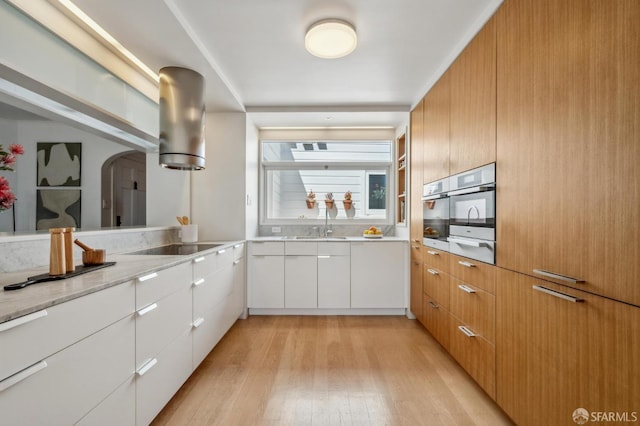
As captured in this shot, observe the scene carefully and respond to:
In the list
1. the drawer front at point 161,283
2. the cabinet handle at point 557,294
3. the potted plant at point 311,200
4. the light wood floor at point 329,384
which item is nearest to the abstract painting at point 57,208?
the drawer front at point 161,283

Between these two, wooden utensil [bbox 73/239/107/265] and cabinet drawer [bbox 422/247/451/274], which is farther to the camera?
cabinet drawer [bbox 422/247/451/274]

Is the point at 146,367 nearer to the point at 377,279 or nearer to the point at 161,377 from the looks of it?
the point at 161,377

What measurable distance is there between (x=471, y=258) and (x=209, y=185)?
273cm

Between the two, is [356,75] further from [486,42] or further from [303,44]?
[486,42]

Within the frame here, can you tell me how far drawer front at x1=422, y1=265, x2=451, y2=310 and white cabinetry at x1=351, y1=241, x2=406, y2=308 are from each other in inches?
19.2

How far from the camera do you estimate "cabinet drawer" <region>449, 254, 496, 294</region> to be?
1.71 m

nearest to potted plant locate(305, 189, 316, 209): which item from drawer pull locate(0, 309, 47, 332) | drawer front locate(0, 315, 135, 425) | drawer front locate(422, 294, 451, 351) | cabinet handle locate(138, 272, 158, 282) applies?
drawer front locate(422, 294, 451, 351)

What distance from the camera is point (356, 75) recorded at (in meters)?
2.63

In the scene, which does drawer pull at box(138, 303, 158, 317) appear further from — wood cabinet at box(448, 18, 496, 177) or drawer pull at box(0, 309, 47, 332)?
wood cabinet at box(448, 18, 496, 177)

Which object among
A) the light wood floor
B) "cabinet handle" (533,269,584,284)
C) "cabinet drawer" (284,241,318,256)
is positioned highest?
"cabinet handle" (533,269,584,284)

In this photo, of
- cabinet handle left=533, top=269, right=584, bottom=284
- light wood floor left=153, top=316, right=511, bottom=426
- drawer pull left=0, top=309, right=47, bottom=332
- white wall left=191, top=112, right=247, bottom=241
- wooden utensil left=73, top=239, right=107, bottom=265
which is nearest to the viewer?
drawer pull left=0, top=309, right=47, bottom=332

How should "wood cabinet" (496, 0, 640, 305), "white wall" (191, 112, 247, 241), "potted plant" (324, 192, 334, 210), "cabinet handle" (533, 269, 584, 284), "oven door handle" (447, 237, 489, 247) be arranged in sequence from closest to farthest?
1. "wood cabinet" (496, 0, 640, 305)
2. "cabinet handle" (533, 269, 584, 284)
3. "oven door handle" (447, 237, 489, 247)
4. "white wall" (191, 112, 247, 241)
5. "potted plant" (324, 192, 334, 210)

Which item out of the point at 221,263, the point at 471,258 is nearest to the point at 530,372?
the point at 471,258

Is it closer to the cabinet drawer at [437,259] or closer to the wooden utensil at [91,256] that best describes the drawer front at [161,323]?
the wooden utensil at [91,256]
